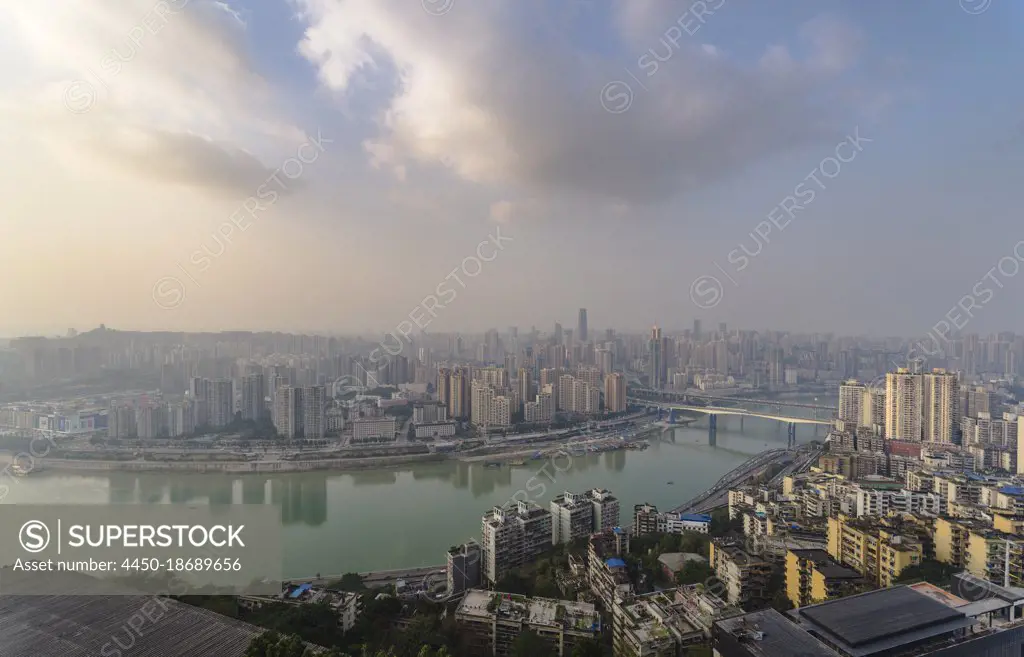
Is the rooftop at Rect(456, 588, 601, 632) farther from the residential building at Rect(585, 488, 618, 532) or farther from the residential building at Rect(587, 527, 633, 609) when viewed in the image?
the residential building at Rect(585, 488, 618, 532)

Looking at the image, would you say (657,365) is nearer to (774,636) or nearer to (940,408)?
(940,408)

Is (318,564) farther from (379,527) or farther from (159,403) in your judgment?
(159,403)

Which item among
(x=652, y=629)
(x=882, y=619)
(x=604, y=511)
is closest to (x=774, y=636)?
(x=882, y=619)

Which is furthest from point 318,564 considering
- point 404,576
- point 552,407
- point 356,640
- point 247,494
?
point 552,407

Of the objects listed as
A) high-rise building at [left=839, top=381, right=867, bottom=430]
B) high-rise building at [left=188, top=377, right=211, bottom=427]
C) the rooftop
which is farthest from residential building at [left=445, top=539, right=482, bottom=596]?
high-rise building at [left=839, top=381, right=867, bottom=430]

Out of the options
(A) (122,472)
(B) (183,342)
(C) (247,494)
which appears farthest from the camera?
(B) (183,342)

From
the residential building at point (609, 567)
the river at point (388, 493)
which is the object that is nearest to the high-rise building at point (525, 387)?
the river at point (388, 493)
